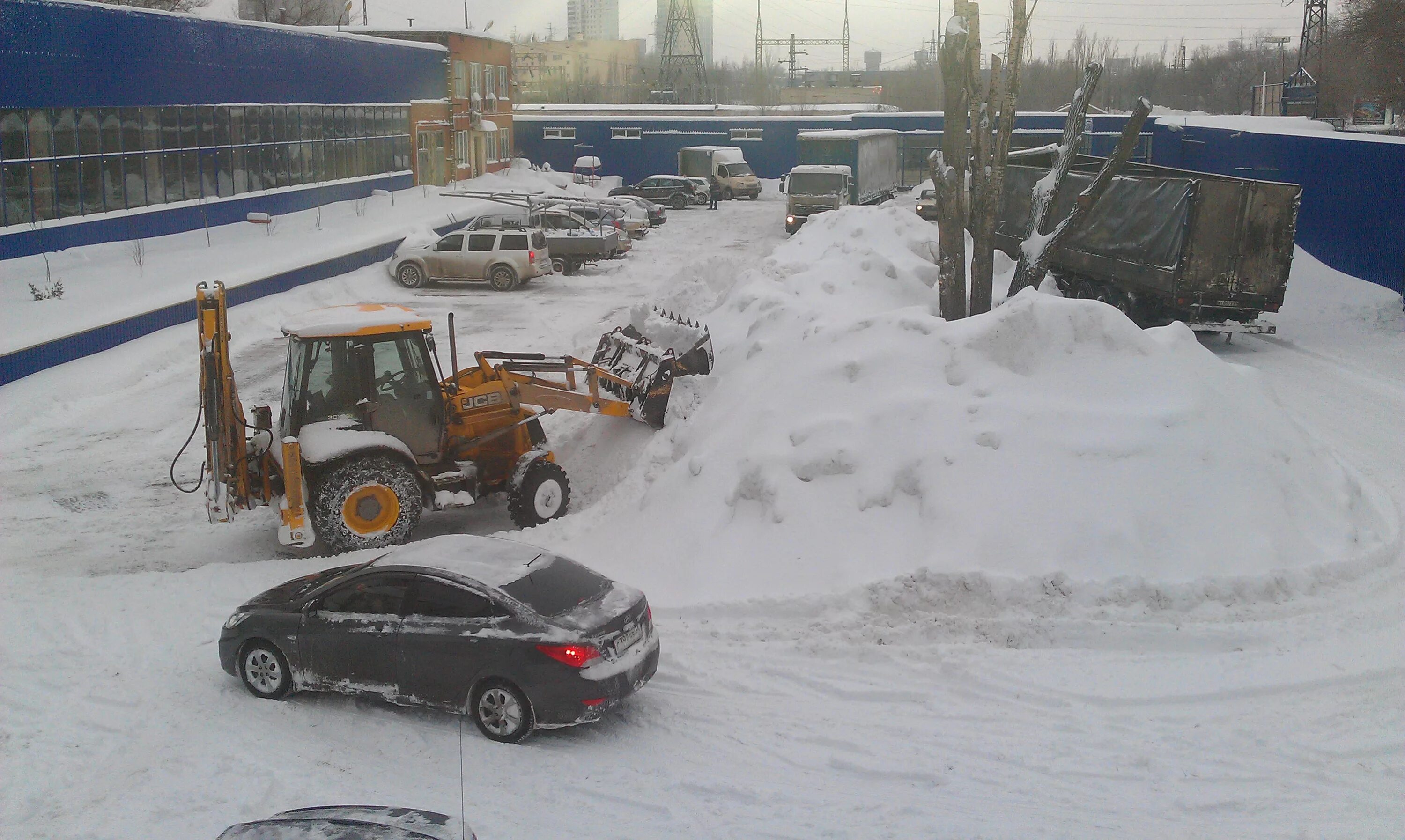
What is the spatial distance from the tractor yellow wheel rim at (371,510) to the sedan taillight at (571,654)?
4.10 metres

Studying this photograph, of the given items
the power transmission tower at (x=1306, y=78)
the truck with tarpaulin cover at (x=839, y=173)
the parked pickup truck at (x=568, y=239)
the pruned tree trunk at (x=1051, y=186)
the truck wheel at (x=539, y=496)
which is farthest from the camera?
the power transmission tower at (x=1306, y=78)

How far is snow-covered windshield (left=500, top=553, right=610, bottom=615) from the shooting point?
7449 mm

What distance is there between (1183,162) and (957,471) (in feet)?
120

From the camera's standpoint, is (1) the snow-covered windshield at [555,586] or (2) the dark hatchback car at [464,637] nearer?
(2) the dark hatchback car at [464,637]

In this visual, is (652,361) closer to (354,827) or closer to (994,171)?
(994,171)

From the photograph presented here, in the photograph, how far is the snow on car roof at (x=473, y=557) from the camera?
7.68 meters

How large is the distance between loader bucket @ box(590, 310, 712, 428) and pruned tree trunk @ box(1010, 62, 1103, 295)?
4.52 m

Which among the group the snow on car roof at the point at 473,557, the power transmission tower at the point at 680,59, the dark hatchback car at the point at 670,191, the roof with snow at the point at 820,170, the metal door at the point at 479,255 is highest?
the power transmission tower at the point at 680,59

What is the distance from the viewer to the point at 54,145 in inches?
979

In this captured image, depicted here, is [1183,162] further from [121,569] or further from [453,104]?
[121,569]

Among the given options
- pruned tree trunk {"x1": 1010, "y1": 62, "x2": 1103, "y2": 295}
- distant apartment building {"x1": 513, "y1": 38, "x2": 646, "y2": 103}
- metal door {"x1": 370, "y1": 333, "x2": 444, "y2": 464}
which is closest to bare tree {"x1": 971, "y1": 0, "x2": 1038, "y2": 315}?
pruned tree trunk {"x1": 1010, "y1": 62, "x2": 1103, "y2": 295}

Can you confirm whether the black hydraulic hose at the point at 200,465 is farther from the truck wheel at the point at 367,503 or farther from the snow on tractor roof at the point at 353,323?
the truck wheel at the point at 367,503

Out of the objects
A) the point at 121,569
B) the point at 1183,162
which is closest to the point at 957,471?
the point at 121,569

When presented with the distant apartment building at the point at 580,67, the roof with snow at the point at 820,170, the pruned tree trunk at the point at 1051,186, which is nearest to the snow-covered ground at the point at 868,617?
the pruned tree trunk at the point at 1051,186
